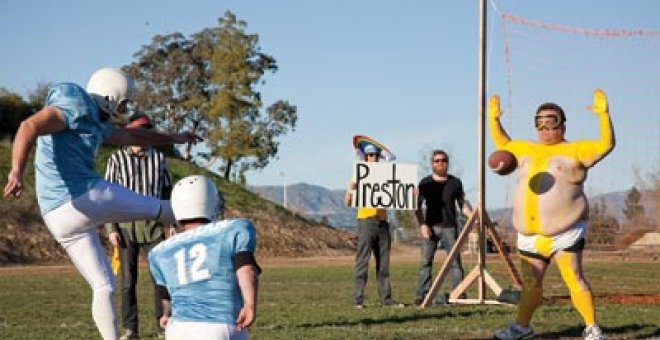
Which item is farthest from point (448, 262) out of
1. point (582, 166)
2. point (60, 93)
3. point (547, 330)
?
point (60, 93)

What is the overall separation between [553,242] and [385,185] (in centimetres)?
523

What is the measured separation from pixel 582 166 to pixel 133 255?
13.9 ft

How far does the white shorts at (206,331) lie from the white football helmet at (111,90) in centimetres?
285

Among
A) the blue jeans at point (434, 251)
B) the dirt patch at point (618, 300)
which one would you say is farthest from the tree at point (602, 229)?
the blue jeans at point (434, 251)

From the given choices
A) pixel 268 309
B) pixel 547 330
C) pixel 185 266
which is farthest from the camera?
pixel 268 309

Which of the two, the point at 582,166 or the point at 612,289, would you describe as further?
the point at 612,289

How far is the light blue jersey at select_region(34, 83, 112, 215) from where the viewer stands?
7641mm

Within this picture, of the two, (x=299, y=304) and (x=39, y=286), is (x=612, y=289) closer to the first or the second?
(x=299, y=304)

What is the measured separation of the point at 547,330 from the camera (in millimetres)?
10172

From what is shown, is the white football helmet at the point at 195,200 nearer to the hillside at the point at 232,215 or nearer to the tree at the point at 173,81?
the hillside at the point at 232,215

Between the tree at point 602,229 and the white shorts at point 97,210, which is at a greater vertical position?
the tree at point 602,229

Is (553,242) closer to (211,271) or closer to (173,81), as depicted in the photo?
(211,271)

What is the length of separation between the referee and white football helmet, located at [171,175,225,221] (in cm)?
474

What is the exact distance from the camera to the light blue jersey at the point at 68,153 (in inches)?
301
